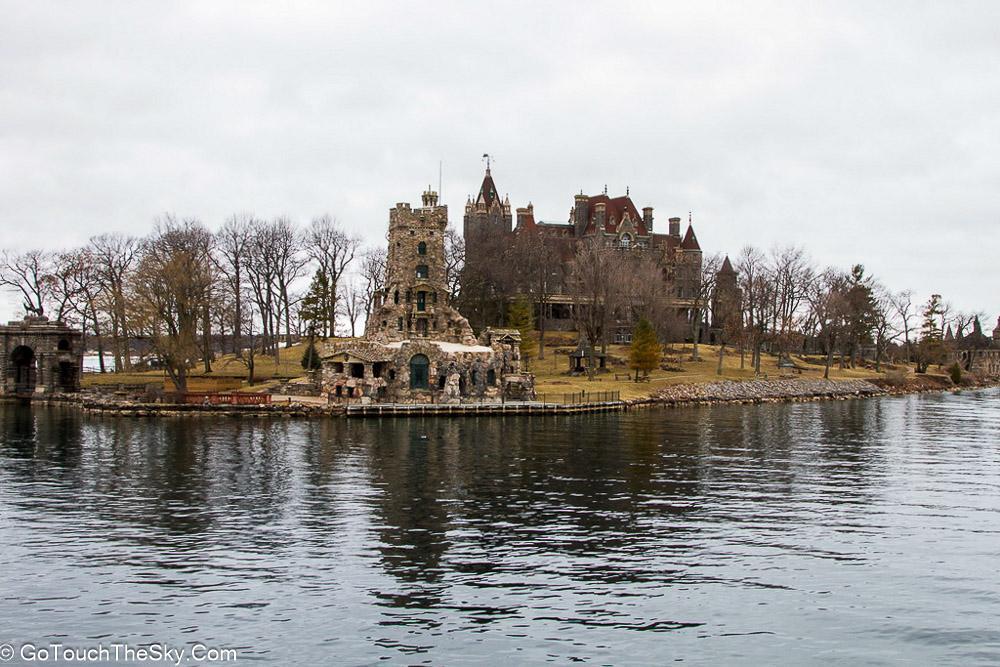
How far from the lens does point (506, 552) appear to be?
25.4m

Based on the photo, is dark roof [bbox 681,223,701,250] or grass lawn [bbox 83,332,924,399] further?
dark roof [bbox 681,223,701,250]

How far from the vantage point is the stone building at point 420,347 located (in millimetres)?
68688

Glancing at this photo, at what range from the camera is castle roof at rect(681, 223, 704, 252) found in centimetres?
13125

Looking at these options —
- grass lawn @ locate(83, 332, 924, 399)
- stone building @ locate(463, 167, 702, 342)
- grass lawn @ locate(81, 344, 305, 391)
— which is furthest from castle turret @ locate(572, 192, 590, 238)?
grass lawn @ locate(81, 344, 305, 391)

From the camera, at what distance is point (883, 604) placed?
2136 cm

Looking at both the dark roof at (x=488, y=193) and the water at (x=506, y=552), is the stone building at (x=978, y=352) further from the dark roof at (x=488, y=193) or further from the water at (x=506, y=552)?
the water at (x=506, y=552)

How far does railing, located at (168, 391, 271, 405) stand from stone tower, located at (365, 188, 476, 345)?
49.9 ft

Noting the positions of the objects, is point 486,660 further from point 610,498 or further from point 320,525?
point 610,498

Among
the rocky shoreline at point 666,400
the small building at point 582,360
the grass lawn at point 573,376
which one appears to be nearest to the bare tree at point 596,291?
the small building at point 582,360

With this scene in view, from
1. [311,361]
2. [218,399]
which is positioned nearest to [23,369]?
[311,361]

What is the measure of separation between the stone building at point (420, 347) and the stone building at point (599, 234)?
111 feet

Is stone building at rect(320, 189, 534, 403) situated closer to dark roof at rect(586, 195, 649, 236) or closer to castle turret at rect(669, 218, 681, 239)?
dark roof at rect(586, 195, 649, 236)

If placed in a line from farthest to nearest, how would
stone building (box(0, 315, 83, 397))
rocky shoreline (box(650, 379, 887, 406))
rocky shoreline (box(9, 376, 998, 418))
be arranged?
rocky shoreline (box(650, 379, 887, 406))
stone building (box(0, 315, 83, 397))
rocky shoreline (box(9, 376, 998, 418))

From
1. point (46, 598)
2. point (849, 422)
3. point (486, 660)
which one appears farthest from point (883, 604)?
point (849, 422)
